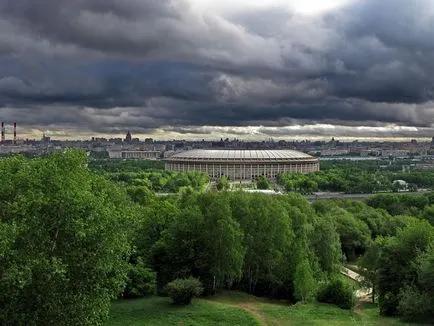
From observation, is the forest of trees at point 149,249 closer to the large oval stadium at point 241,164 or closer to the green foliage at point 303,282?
the green foliage at point 303,282

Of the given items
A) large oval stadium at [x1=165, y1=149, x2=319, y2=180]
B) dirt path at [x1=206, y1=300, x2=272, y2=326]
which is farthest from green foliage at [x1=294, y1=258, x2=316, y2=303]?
large oval stadium at [x1=165, y1=149, x2=319, y2=180]

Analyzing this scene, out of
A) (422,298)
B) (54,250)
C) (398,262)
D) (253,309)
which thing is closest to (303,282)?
(253,309)

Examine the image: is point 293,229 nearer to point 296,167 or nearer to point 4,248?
point 4,248

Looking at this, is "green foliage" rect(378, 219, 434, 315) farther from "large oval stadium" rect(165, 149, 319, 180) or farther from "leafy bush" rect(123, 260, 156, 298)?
"large oval stadium" rect(165, 149, 319, 180)

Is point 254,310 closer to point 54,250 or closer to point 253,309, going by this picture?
point 253,309

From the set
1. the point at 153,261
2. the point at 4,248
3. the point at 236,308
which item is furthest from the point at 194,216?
the point at 4,248

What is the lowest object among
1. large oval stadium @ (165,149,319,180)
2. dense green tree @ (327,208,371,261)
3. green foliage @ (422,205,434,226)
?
dense green tree @ (327,208,371,261)
